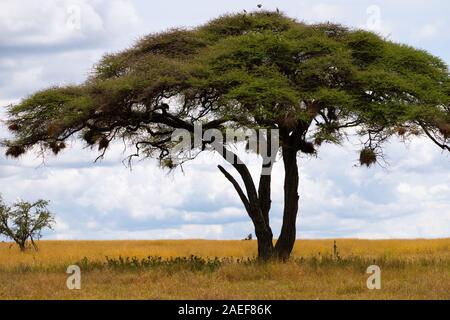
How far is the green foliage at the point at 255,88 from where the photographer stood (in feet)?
87.1

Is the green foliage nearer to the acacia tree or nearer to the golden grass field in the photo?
the acacia tree

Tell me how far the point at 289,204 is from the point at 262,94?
5441mm

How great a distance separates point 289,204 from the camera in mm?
29297

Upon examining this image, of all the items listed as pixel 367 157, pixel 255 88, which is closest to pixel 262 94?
pixel 255 88

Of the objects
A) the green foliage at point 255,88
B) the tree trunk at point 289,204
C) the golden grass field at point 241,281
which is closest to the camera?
the golden grass field at point 241,281

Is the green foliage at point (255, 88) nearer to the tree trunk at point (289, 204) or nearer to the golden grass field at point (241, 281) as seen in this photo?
the tree trunk at point (289, 204)

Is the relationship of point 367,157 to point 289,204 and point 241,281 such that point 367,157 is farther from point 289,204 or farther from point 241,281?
point 241,281

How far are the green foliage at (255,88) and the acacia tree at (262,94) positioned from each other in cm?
5

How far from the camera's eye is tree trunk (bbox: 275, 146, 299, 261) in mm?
29281

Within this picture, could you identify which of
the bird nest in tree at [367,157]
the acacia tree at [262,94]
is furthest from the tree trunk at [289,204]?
the bird nest in tree at [367,157]

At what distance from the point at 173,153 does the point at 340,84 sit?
7.32m

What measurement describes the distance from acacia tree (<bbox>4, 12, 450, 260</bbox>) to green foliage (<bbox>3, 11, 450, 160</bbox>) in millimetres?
45

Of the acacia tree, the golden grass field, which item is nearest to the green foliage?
the acacia tree

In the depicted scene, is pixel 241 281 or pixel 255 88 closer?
pixel 241 281
